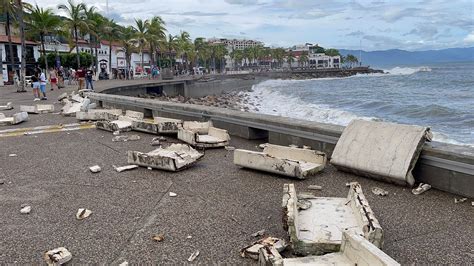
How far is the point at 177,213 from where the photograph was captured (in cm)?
467

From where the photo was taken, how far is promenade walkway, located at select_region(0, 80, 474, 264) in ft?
12.3

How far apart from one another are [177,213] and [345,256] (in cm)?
205

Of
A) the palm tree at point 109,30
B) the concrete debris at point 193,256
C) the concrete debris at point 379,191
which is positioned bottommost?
the concrete debris at point 193,256

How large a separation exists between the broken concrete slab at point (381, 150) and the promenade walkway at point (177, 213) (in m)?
0.17

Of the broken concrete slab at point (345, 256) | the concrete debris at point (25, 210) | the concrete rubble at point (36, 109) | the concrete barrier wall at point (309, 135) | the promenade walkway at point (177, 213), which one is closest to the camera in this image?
the broken concrete slab at point (345, 256)

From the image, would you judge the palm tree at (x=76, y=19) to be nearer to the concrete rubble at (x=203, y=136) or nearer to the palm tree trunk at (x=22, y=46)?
the palm tree trunk at (x=22, y=46)

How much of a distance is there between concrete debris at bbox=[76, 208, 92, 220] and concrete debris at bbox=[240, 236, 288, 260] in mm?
1934

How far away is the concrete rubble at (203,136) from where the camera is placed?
7.95m

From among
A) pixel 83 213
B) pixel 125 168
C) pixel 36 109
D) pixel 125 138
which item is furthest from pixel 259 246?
pixel 36 109

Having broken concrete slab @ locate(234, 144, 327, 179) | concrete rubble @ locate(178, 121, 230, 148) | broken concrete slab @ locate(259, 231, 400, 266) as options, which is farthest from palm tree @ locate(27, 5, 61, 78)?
broken concrete slab @ locate(259, 231, 400, 266)

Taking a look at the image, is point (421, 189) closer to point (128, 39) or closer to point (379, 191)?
point (379, 191)

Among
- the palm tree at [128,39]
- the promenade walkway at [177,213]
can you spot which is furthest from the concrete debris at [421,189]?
the palm tree at [128,39]

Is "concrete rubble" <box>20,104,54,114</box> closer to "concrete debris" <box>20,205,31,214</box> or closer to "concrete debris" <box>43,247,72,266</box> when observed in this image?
"concrete debris" <box>20,205,31,214</box>

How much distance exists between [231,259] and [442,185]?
301cm
